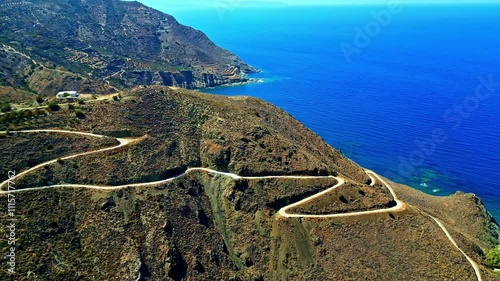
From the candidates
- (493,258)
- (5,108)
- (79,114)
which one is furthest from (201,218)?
(493,258)

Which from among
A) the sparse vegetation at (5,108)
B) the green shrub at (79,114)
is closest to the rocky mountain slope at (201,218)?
the green shrub at (79,114)

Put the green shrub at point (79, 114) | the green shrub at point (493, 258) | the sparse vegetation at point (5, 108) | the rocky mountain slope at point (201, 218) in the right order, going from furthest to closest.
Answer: the sparse vegetation at point (5, 108), the green shrub at point (79, 114), the green shrub at point (493, 258), the rocky mountain slope at point (201, 218)

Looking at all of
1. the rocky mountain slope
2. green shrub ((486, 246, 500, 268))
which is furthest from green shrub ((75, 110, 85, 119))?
green shrub ((486, 246, 500, 268))

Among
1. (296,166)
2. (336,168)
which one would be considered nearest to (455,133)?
(336,168)

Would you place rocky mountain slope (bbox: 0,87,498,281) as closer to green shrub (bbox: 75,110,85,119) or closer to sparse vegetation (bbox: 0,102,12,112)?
green shrub (bbox: 75,110,85,119)

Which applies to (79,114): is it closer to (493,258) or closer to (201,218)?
(201,218)

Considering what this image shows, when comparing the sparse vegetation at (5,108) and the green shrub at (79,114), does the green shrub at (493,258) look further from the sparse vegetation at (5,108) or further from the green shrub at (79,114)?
the sparse vegetation at (5,108)
